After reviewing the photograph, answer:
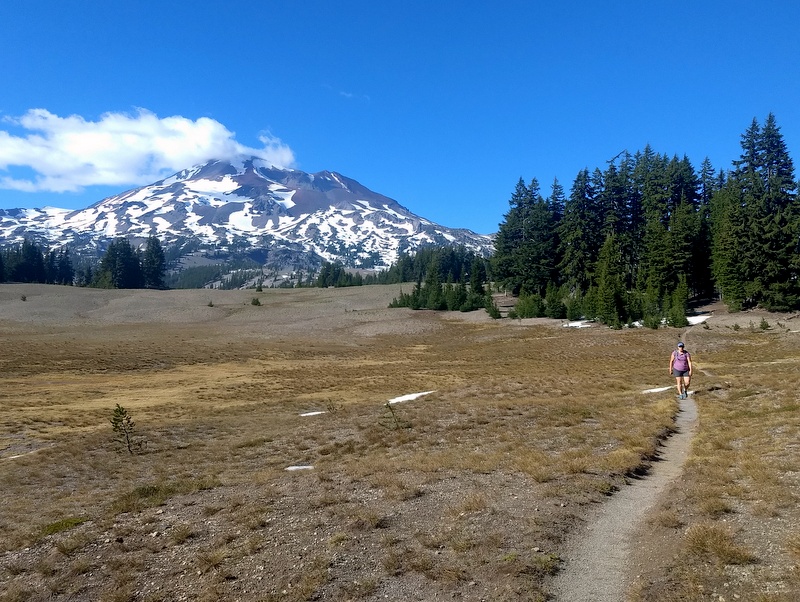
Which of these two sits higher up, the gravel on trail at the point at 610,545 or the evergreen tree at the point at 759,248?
the evergreen tree at the point at 759,248

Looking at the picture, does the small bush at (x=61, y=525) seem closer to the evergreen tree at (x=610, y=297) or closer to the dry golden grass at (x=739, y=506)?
the dry golden grass at (x=739, y=506)

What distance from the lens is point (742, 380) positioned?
2209 cm

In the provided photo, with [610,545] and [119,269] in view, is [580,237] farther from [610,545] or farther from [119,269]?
[119,269]

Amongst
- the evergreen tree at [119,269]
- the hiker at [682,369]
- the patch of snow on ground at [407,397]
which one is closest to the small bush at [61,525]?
the patch of snow on ground at [407,397]

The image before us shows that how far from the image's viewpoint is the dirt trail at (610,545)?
589cm

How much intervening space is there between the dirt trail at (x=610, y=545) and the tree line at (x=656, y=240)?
4653cm

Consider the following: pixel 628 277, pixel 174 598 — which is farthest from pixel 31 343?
pixel 628 277

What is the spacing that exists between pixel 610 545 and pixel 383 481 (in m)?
5.16

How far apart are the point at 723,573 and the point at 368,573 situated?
14.5ft

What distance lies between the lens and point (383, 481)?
35.8 feet

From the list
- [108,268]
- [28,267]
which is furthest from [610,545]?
[28,267]

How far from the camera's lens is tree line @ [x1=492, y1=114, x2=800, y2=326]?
169 feet

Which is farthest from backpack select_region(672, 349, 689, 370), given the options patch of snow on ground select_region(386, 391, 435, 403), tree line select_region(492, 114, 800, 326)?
tree line select_region(492, 114, 800, 326)

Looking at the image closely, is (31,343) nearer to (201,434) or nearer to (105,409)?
(105,409)
